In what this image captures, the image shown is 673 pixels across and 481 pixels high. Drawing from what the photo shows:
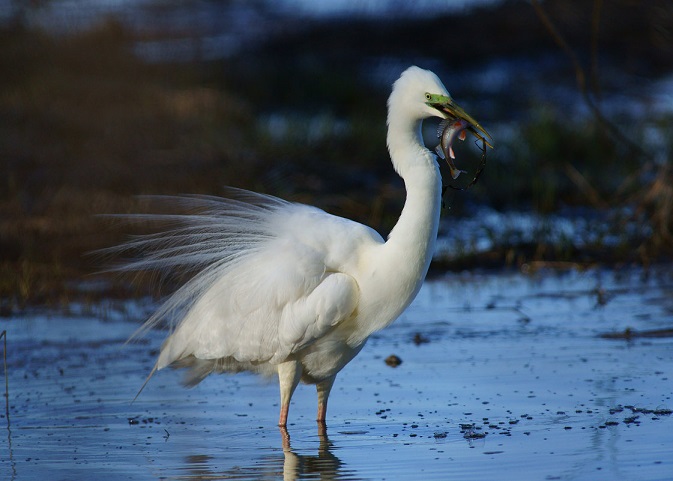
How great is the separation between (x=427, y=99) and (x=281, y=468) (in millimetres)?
1774

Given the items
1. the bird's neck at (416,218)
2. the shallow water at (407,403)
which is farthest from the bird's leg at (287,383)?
the bird's neck at (416,218)

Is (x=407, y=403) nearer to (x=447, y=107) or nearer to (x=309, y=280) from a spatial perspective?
(x=309, y=280)

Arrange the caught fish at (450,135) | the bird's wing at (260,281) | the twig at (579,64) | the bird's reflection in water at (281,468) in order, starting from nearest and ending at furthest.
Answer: the bird's reflection in water at (281,468) → the caught fish at (450,135) → the bird's wing at (260,281) → the twig at (579,64)

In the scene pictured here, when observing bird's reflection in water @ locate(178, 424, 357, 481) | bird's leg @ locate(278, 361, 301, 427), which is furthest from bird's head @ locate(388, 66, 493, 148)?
bird's reflection in water @ locate(178, 424, 357, 481)

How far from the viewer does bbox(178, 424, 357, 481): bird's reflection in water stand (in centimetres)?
452

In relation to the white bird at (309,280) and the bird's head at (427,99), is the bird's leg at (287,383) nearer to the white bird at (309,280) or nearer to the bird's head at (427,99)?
the white bird at (309,280)

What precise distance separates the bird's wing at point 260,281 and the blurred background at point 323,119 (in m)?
2.86

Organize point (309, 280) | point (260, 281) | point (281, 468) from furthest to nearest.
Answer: point (260, 281)
point (309, 280)
point (281, 468)

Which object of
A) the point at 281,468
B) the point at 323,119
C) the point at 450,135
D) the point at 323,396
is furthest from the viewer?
the point at 323,119

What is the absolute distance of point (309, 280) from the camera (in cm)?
508

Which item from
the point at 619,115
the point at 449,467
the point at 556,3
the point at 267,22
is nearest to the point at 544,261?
the point at 449,467

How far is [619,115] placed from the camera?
15.8 metres

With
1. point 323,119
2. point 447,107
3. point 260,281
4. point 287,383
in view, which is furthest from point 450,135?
point 323,119

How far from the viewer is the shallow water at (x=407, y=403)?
459 centimetres
